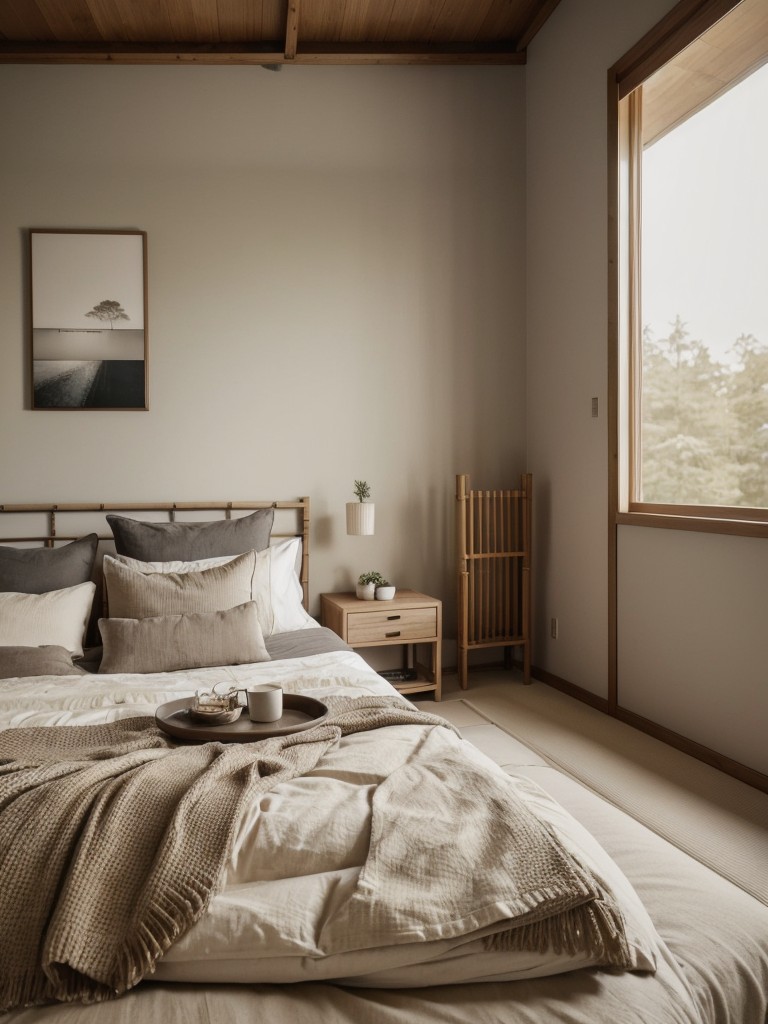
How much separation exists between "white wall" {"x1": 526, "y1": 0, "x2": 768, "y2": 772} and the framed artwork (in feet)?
6.98

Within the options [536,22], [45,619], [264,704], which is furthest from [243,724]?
[536,22]

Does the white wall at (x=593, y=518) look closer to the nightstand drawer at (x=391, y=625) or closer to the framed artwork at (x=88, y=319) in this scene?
the nightstand drawer at (x=391, y=625)

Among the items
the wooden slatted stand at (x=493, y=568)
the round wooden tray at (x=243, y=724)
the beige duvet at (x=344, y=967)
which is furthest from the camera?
the wooden slatted stand at (x=493, y=568)

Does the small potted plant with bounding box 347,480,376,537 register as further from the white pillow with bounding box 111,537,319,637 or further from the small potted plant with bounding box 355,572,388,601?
the white pillow with bounding box 111,537,319,637

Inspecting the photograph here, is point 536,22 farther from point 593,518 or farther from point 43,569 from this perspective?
point 43,569

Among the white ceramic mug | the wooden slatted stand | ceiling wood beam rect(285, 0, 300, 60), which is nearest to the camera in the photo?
the white ceramic mug

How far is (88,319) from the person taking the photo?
3660 millimetres

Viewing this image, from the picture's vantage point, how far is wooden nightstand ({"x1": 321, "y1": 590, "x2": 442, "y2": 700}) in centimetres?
359

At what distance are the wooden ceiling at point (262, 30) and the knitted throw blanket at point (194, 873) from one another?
350 centimetres

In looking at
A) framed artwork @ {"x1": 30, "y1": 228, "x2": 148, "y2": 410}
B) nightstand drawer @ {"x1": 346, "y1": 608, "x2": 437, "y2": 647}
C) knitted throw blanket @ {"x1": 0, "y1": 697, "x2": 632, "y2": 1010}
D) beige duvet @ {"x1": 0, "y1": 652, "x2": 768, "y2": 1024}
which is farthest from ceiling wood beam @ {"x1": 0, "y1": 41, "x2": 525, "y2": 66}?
beige duvet @ {"x1": 0, "y1": 652, "x2": 768, "y2": 1024}

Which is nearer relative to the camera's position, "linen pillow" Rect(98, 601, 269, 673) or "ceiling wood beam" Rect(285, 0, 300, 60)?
"linen pillow" Rect(98, 601, 269, 673)

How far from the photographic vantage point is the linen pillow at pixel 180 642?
2.59 metres

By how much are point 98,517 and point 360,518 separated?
1306mm

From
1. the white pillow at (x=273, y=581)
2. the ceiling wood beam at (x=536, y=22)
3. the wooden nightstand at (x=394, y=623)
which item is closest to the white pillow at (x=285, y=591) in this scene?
the white pillow at (x=273, y=581)
